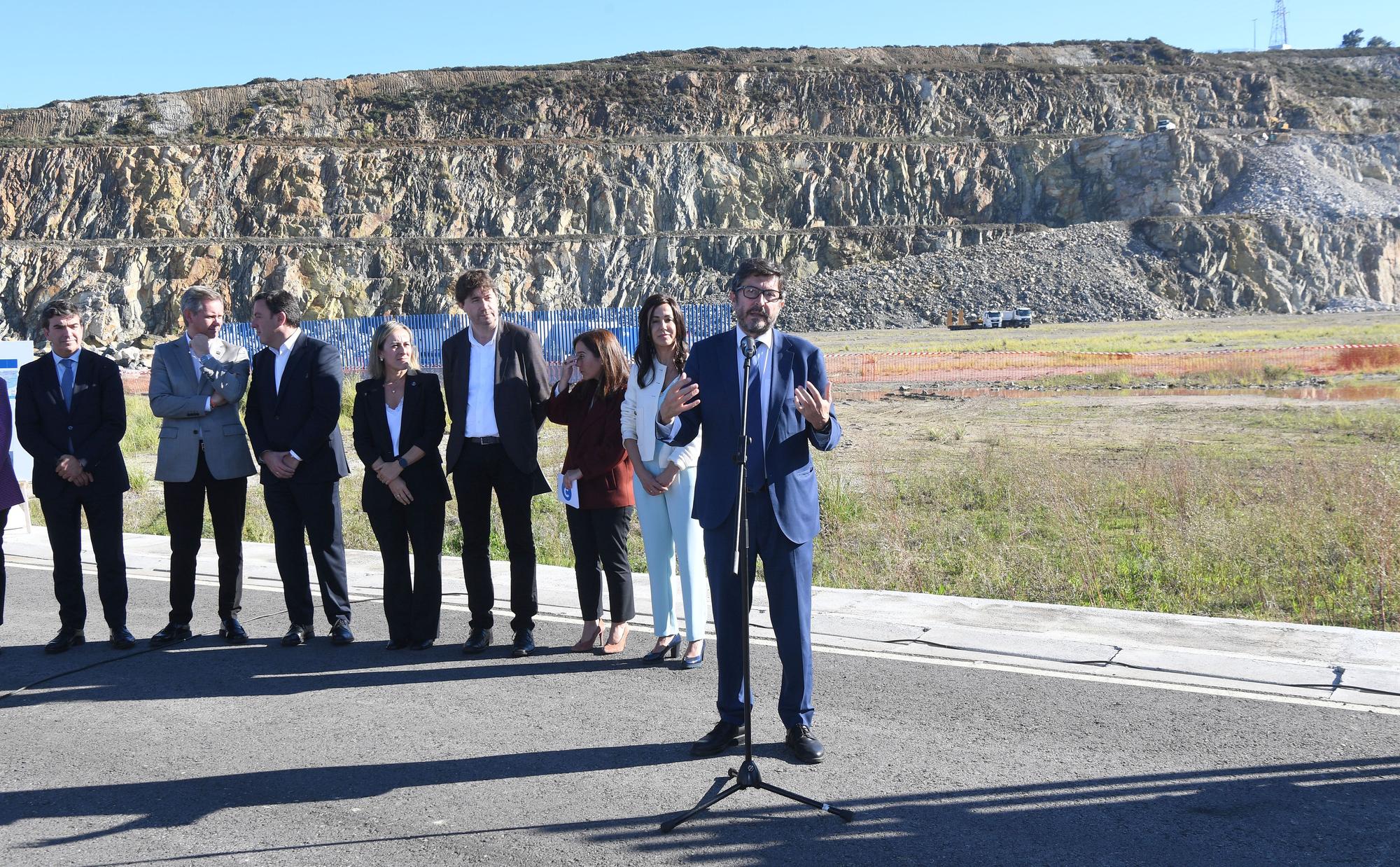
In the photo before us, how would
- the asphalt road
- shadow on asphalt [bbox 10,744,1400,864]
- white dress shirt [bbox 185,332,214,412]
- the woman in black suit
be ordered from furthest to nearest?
white dress shirt [bbox 185,332,214,412]
the woman in black suit
the asphalt road
shadow on asphalt [bbox 10,744,1400,864]

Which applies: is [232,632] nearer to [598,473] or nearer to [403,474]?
[403,474]

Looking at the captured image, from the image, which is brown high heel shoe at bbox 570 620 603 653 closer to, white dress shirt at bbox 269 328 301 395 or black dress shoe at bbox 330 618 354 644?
black dress shoe at bbox 330 618 354 644

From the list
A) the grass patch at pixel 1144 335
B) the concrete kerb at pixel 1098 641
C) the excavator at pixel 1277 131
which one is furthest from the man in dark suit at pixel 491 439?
the excavator at pixel 1277 131

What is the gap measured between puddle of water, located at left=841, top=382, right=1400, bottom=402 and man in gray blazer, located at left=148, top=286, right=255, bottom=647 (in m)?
21.6

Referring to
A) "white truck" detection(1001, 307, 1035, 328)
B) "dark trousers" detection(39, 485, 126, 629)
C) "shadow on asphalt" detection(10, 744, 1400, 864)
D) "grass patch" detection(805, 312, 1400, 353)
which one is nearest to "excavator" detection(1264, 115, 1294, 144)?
"grass patch" detection(805, 312, 1400, 353)

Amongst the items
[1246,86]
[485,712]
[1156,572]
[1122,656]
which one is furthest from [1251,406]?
[1246,86]

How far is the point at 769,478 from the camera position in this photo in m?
5.27

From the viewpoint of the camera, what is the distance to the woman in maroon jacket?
7.13 m

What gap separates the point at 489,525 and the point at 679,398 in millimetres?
2638

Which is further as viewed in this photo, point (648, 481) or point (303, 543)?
point (303, 543)

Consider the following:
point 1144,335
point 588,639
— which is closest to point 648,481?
point 588,639

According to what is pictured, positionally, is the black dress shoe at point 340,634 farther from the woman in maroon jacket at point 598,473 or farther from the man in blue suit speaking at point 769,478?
the man in blue suit speaking at point 769,478

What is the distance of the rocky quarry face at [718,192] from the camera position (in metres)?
67.7

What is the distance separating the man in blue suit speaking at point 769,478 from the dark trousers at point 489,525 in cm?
208
